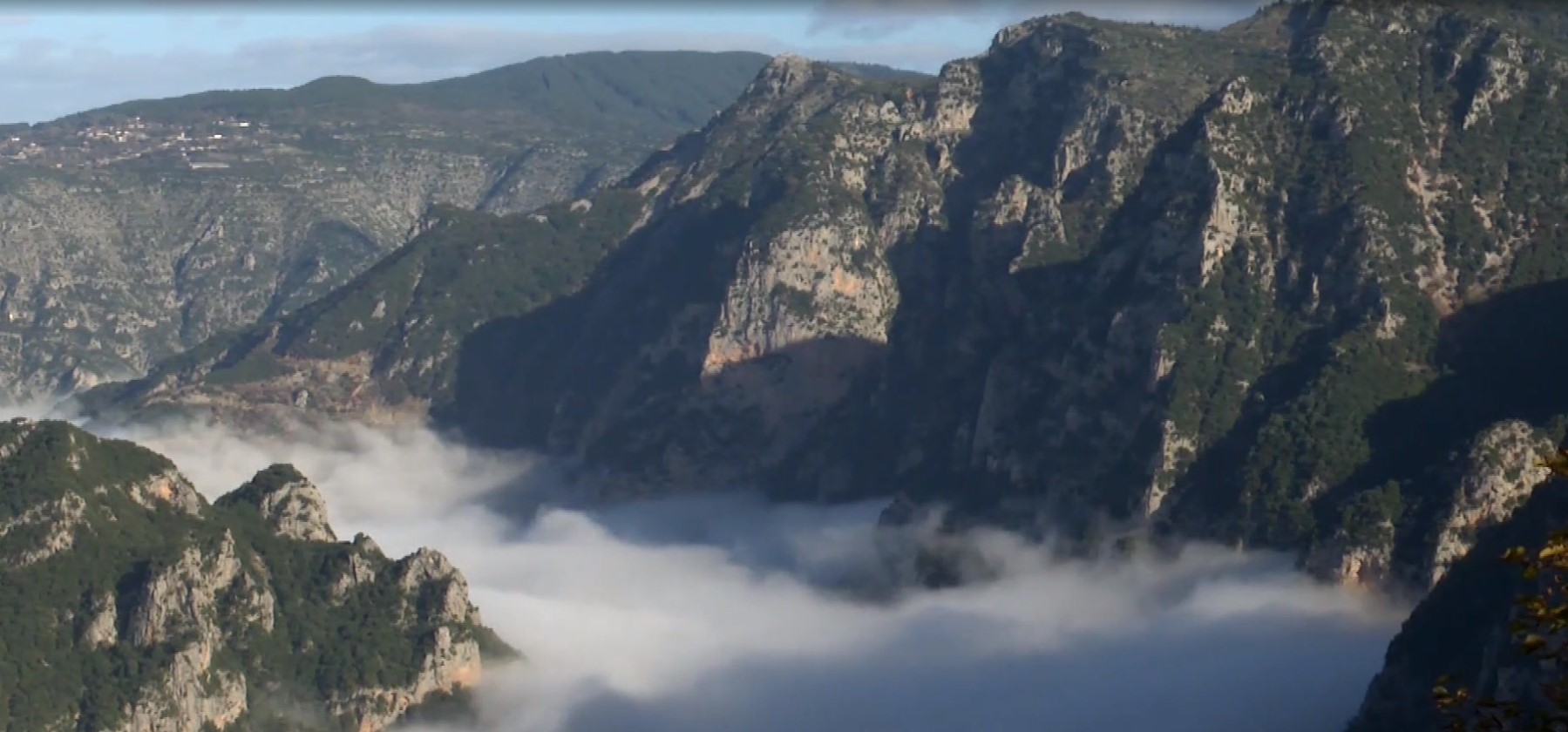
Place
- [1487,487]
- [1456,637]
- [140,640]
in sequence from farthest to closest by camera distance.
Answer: [1487,487] → [140,640] → [1456,637]

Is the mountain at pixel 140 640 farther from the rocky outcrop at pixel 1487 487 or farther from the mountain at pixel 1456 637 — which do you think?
the rocky outcrop at pixel 1487 487

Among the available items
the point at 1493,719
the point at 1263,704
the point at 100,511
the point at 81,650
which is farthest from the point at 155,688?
the point at 1493,719

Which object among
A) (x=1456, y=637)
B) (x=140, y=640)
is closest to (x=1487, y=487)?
(x=1456, y=637)

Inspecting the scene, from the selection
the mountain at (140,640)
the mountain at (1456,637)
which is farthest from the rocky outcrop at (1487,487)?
the mountain at (140,640)

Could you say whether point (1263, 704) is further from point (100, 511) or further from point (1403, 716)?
point (100, 511)

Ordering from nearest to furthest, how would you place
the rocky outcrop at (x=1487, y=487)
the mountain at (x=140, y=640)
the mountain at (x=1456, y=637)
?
the mountain at (x=1456, y=637)
the mountain at (x=140, y=640)
the rocky outcrop at (x=1487, y=487)

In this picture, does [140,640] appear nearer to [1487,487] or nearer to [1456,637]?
[1456,637]

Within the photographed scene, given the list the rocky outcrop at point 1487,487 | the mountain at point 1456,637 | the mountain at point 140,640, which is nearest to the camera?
the mountain at point 1456,637

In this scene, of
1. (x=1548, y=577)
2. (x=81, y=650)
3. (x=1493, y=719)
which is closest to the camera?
(x=1493, y=719)

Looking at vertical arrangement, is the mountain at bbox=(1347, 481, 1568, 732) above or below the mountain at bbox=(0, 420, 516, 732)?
above

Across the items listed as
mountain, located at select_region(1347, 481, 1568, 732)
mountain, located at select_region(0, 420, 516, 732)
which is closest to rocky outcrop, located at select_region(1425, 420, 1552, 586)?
mountain, located at select_region(1347, 481, 1568, 732)

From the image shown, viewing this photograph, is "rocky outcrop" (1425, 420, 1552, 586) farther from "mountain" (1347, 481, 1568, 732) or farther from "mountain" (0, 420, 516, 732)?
"mountain" (0, 420, 516, 732)
